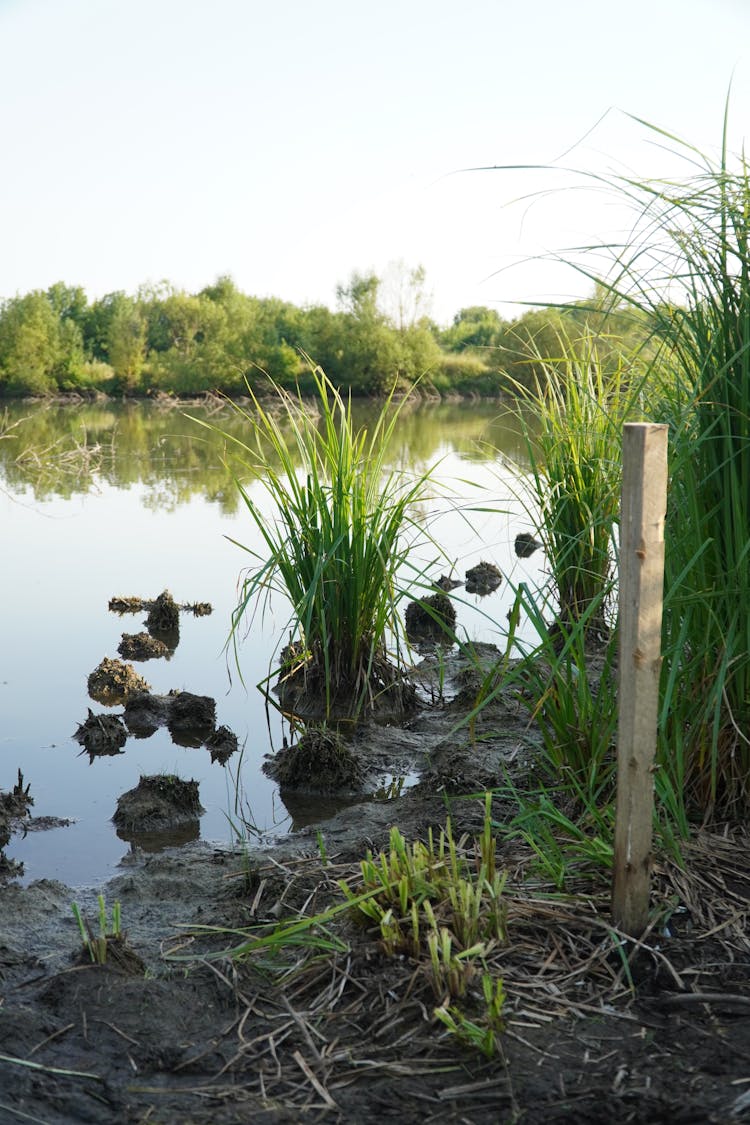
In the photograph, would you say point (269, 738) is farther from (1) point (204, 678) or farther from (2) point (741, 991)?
(2) point (741, 991)

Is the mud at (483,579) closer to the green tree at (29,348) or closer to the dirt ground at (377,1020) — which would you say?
the dirt ground at (377,1020)

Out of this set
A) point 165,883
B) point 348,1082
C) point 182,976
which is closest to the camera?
point 348,1082

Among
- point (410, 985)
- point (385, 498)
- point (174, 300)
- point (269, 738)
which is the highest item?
point (174, 300)

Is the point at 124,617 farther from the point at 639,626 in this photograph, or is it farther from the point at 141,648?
the point at 639,626

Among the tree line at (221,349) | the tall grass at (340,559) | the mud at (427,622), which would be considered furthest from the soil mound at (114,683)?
the tree line at (221,349)

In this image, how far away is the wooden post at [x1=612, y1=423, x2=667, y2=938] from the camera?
2.26 meters

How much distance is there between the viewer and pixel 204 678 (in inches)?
251

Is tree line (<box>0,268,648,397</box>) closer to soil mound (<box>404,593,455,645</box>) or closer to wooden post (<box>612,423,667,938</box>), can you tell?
soil mound (<box>404,593,455,645</box>)

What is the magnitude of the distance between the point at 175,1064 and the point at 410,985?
1.71 feet

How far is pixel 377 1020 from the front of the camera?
2.19 meters

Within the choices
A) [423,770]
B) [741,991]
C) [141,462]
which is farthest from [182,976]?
[141,462]

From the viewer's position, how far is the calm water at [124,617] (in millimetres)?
4414

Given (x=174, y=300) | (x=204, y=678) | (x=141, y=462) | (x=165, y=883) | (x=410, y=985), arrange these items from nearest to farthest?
(x=410, y=985), (x=165, y=883), (x=204, y=678), (x=141, y=462), (x=174, y=300)

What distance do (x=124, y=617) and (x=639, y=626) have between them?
629 cm
